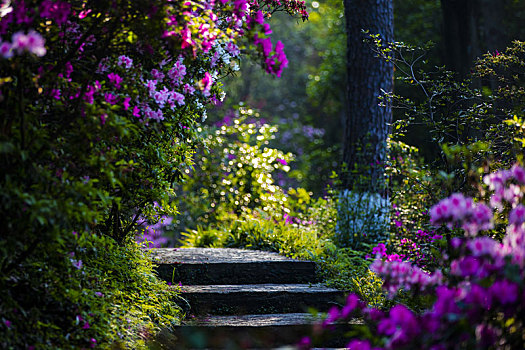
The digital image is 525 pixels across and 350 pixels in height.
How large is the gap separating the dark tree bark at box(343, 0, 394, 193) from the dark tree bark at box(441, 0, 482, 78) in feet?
9.19

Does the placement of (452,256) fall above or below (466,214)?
below

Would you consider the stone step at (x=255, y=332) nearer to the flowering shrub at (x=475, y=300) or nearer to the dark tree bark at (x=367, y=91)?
the flowering shrub at (x=475, y=300)

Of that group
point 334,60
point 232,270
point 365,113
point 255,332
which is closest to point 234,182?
point 365,113

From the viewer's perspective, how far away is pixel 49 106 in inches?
118

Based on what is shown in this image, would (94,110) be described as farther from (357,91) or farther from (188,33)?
(357,91)

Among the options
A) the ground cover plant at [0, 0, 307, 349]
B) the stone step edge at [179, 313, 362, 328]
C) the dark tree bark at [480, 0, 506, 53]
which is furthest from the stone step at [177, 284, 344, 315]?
the dark tree bark at [480, 0, 506, 53]

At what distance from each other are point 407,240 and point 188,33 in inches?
134

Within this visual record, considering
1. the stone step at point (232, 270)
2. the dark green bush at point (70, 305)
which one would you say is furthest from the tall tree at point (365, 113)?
the dark green bush at point (70, 305)

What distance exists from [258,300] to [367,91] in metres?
3.55

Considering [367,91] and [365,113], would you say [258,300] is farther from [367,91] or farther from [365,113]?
[367,91]

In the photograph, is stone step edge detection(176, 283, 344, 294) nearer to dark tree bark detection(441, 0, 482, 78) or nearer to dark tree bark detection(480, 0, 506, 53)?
dark tree bark detection(441, 0, 482, 78)

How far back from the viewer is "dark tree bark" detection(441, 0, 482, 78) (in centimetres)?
892

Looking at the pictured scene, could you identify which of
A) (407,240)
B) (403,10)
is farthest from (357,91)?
(403,10)

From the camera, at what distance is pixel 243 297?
427 cm
